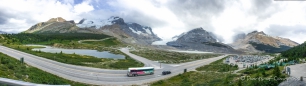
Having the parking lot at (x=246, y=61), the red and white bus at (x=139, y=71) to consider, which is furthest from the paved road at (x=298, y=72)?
the parking lot at (x=246, y=61)

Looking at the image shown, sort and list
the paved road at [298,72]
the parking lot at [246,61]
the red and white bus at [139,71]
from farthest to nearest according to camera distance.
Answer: the parking lot at [246,61], the red and white bus at [139,71], the paved road at [298,72]

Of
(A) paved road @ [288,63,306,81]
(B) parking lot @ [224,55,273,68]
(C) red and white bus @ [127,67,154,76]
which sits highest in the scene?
(A) paved road @ [288,63,306,81]

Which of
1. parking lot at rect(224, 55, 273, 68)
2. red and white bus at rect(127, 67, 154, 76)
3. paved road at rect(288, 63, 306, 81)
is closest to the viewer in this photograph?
paved road at rect(288, 63, 306, 81)

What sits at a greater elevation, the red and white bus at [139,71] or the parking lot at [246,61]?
Answer: the parking lot at [246,61]

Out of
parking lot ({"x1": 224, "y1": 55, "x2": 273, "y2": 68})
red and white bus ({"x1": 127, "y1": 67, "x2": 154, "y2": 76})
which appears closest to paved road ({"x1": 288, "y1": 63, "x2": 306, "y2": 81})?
red and white bus ({"x1": 127, "y1": 67, "x2": 154, "y2": 76})

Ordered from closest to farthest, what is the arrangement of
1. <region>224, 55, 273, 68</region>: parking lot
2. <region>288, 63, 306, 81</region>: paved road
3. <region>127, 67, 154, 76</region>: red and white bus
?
<region>288, 63, 306, 81</region>: paved road → <region>127, 67, 154, 76</region>: red and white bus → <region>224, 55, 273, 68</region>: parking lot

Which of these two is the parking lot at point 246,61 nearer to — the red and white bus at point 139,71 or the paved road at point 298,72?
the red and white bus at point 139,71

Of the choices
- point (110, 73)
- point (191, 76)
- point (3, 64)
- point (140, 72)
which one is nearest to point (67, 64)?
point (110, 73)

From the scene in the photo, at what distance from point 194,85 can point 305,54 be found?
4627 centimetres

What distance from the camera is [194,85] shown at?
2398 inches

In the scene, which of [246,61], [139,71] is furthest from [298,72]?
[246,61]

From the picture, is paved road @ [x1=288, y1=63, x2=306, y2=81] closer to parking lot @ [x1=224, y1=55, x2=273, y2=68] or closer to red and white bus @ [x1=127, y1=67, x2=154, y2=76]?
red and white bus @ [x1=127, y1=67, x2=154, y2=76]

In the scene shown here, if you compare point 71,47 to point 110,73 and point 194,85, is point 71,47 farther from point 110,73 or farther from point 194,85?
point 194,85

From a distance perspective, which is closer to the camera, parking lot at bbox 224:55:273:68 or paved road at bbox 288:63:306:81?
paved road at bbox 288:63:306:81
